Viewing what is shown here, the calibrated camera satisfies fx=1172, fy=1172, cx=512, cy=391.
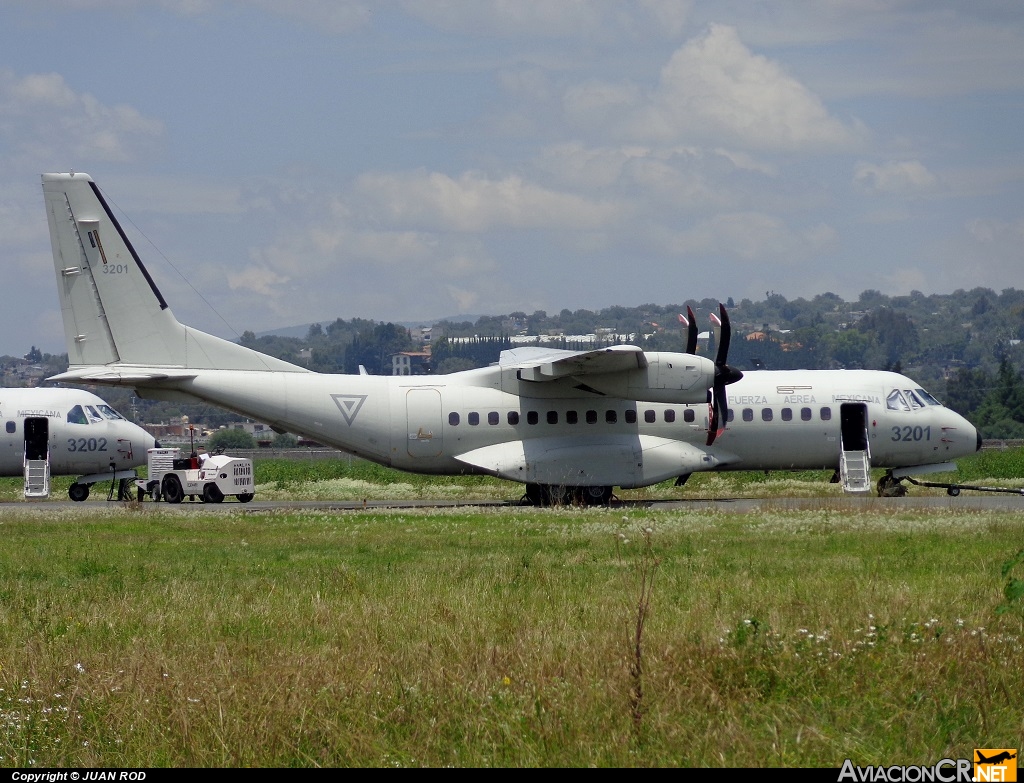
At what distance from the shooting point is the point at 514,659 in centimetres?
977

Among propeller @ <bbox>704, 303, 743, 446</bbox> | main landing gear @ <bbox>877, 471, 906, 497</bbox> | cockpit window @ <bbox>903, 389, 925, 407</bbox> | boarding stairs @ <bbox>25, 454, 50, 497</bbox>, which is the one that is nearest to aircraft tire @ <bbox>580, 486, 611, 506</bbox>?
propeller @ <bbox>704, 303, 743, 446</bbox>

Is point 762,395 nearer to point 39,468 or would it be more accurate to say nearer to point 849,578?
point 849,578

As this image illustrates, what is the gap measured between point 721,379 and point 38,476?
21231 mm

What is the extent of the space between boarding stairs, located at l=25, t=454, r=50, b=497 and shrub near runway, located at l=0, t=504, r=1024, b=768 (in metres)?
19.1

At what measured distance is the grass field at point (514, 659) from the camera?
7984 mm

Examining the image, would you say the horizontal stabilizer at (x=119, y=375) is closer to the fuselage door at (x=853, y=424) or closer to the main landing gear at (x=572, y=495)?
the main landing gear at (x=572, y=495)

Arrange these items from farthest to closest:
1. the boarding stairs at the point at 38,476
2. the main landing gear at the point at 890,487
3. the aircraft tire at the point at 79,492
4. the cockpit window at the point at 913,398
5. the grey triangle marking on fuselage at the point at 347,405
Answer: the aircraft tire at the point at 79,492 < the boarding stairs at the point at 38,476 < the main landing gear at the point at 890,487 < the cockpit window at the point at 913,398 < the grey triangle marking on fuselage at the point at 347,405

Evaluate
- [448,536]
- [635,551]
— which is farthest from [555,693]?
[448,536]

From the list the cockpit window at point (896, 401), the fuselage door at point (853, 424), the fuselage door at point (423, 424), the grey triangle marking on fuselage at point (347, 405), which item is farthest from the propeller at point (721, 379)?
the grey triangle marking on fuselage at point (347, 405)

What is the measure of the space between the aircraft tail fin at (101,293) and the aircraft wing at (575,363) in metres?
8.18

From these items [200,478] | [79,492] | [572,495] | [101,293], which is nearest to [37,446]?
[79,492]

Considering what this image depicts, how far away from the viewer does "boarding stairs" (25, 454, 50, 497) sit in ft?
118

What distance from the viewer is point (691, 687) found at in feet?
29.0

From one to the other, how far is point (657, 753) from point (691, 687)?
1250 mm
